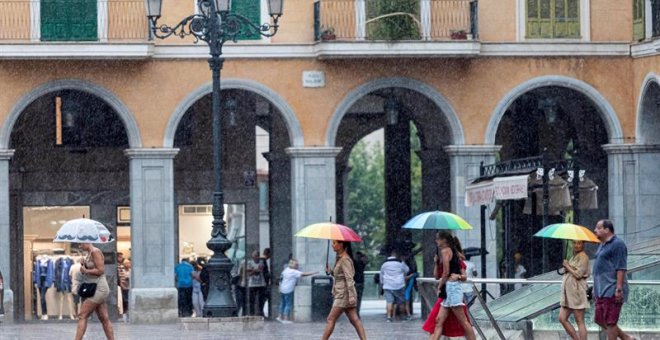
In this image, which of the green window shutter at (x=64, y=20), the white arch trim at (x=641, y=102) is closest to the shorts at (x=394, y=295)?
the white arch trim at (x=641, y=102)

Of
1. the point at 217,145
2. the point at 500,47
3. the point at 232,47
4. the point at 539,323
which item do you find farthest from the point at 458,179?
the point at 539,323

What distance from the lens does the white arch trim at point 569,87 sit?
33438 millimetres

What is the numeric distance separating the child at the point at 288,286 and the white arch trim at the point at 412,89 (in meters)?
2.47

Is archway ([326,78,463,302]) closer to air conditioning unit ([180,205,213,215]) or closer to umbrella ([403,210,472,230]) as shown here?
air conditioning unit ([180,205,213,215])

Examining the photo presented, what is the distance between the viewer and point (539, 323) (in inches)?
800

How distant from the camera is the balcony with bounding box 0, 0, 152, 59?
3167 centimetres

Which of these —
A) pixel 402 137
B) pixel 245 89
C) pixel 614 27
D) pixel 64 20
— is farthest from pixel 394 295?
pixel 402 137

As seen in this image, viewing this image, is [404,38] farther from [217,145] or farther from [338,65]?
[217,145]

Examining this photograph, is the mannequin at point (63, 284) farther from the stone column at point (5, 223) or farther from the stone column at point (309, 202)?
the stone column at point (309, 202)

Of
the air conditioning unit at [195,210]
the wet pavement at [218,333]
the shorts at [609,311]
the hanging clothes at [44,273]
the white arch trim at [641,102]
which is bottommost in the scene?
the wet pavement at [218,333]

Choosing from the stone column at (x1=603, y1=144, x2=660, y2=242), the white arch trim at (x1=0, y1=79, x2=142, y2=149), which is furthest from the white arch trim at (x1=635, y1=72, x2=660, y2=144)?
the white arch trim at (x1=0, y1=79, x2=142, y2=149)

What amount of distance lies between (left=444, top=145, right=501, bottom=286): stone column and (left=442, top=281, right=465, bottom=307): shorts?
44.0 feet

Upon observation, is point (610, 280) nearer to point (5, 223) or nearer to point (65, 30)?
point (65, 30)

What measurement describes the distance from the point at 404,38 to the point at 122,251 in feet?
28.3
